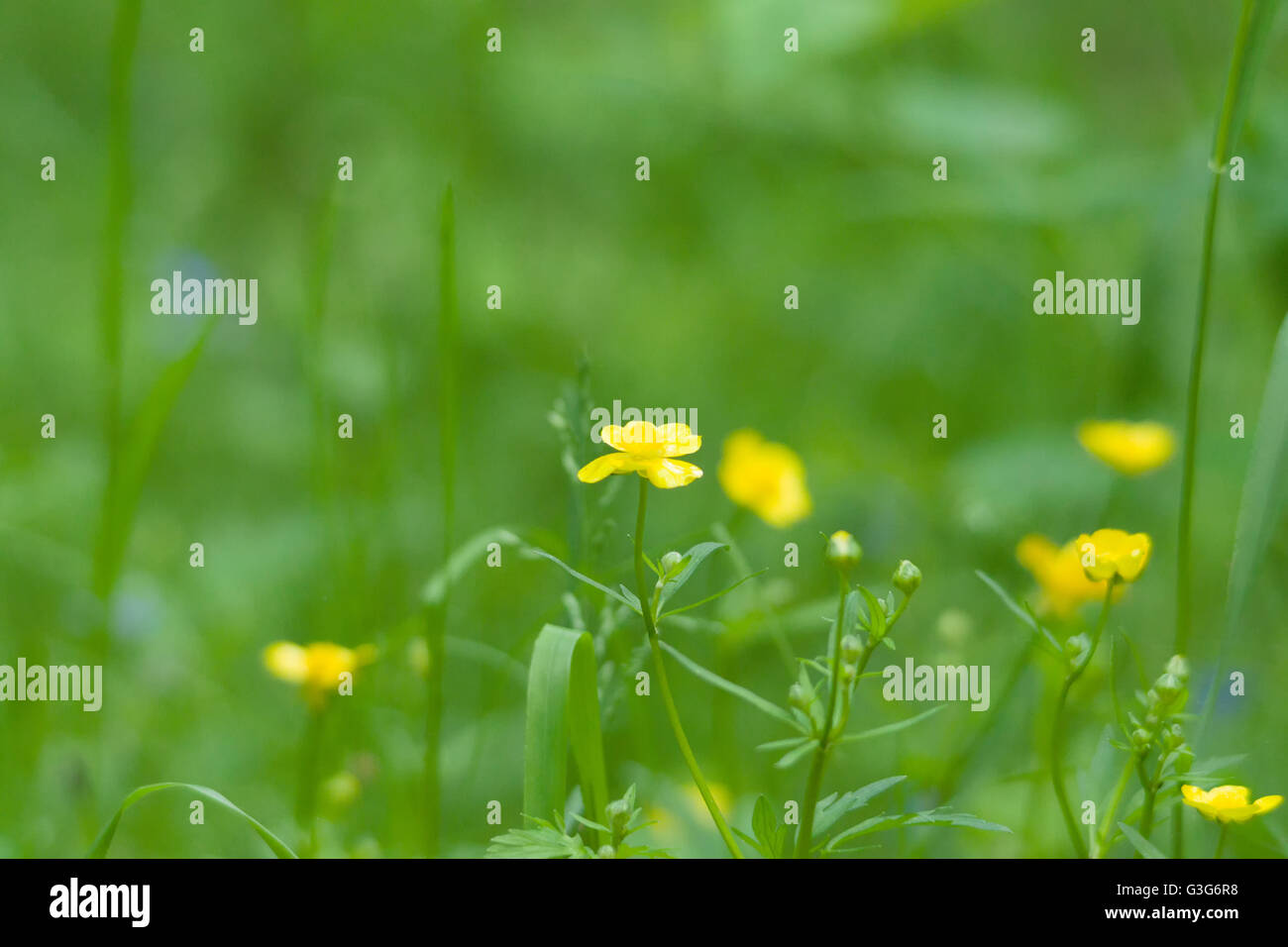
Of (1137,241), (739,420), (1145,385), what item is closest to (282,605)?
(739,420)

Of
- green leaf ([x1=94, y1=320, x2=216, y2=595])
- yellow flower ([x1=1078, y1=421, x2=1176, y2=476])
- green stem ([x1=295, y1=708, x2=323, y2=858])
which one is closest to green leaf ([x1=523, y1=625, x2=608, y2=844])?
green stem ([x1=295, y1=708, x2=323, y2=858])

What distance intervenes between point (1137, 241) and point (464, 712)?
1.63 meters

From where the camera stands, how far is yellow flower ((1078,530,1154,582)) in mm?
809

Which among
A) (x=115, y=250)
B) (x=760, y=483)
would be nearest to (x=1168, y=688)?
(x=760, y=483)

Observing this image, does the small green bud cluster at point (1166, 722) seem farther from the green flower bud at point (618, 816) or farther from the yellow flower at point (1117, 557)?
the green flower bud at point (618, 816)

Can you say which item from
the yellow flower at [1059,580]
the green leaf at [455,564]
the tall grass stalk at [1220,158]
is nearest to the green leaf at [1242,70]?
the tall grass stalk at [1220,158]

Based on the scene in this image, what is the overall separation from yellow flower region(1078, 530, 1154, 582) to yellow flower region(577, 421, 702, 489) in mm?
293

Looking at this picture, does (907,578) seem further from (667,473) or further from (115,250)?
(115,250)

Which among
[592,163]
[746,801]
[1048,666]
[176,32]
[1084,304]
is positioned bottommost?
[746,801]

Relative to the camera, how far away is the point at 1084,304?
212 centimetres

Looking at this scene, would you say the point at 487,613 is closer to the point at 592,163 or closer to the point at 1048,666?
the point at 1048,666

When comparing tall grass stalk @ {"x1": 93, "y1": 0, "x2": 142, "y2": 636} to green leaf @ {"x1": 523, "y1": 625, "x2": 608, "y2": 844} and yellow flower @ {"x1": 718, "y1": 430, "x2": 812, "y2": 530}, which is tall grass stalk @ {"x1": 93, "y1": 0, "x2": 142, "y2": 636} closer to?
green leaf @ {"x1": 523, "y1": 625, "x2": 608, "y2": 844}

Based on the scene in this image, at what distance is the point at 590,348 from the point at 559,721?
1.73 m

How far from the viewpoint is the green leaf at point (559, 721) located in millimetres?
784
